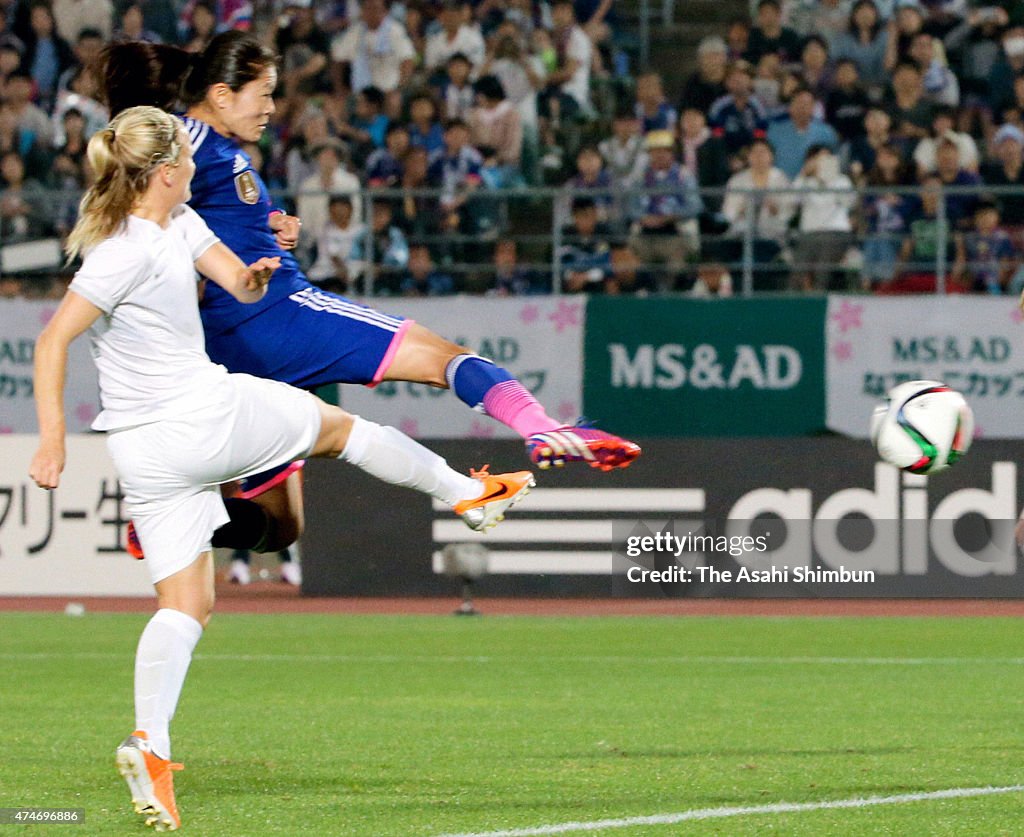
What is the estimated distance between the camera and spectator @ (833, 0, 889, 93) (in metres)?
17.8

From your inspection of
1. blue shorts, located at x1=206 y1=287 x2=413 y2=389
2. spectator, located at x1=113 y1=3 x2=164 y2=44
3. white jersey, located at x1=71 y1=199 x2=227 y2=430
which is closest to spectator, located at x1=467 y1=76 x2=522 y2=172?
spectator, located at x1=113 y1=3 x2=164 y2=44

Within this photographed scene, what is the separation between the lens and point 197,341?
5.60 metres

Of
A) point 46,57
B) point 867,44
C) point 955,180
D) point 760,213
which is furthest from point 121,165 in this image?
point 46,57

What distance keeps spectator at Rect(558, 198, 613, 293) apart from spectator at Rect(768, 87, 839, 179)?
1.76 m

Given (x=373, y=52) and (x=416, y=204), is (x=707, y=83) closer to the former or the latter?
(x=416, y=204)

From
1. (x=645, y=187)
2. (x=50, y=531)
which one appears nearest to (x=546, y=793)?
(x=50, y=531)

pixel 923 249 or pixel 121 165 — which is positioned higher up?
pixel 121 165

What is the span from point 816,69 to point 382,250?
4367 mm

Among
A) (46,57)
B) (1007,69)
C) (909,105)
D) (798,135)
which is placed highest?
(46,57)

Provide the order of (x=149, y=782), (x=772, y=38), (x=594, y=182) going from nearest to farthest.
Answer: (x=149, y=782) < (x=594, y=182) < (x=772, y=38)

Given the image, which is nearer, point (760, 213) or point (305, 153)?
point (760, 213)

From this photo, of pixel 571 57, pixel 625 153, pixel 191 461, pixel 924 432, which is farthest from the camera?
pixel 571 57

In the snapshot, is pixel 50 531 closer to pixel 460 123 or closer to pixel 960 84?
pixel 460 123

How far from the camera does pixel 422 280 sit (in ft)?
53.4
